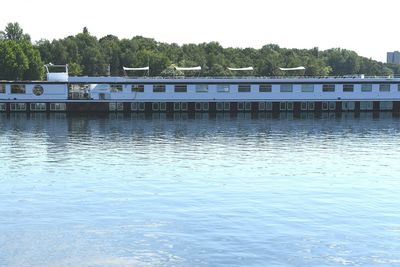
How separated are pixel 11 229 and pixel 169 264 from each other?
10382 mm

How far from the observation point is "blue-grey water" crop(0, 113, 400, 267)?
2808 centimetres

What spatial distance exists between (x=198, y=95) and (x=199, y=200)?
80.9m

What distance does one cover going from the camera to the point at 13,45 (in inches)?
6334

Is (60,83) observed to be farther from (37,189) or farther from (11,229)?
(11,229)

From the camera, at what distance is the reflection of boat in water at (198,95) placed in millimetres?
116438

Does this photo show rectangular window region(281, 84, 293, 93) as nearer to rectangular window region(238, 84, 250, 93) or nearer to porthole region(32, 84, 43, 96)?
rectangular window region(238, 84, 250, 93)

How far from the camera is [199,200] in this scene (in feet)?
127

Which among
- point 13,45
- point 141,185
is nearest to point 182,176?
point 141,185

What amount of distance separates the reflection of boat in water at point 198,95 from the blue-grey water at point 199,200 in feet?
137

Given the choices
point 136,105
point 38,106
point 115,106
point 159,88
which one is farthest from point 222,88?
point 38,106

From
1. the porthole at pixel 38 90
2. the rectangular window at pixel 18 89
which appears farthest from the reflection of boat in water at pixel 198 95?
the porthole at pixel 38 90

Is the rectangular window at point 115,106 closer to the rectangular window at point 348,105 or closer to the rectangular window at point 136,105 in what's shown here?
the rectangular window at point 136,105

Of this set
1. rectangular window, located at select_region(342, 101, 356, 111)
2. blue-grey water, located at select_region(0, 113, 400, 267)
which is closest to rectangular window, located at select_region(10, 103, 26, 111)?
blue-grey water, located at select_region(0, 113, 400, 267)

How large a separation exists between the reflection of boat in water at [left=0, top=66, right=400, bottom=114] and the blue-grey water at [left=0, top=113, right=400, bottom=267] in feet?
137
